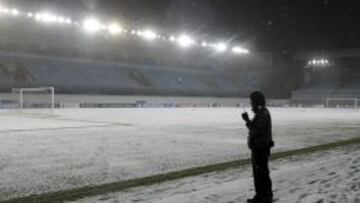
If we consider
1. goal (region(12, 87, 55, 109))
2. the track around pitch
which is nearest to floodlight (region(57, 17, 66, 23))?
goal (region(12, 87, 55, 109))

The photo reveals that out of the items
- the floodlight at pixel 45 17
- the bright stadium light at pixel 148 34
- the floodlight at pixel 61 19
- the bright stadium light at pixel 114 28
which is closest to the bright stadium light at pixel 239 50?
the bright stadium light at pixel 148 34

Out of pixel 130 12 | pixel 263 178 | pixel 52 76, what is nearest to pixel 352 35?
pixel 130 12

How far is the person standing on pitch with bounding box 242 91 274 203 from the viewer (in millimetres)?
6582

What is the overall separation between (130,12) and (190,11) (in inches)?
413

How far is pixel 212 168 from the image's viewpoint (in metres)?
9.91

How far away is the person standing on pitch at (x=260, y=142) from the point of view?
6.58m

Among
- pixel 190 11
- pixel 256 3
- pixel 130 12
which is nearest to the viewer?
pixel 256 3

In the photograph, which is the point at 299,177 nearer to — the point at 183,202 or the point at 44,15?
the point at 183,202

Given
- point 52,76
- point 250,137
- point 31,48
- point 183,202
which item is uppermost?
point 31,48

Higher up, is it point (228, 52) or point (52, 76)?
point (228, 52)

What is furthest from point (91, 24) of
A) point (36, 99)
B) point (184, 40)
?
point (184, 40)

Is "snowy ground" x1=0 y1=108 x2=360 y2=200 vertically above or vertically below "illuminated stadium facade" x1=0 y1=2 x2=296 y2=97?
below

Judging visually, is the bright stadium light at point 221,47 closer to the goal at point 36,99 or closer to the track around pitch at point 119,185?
the goal at point 36,99

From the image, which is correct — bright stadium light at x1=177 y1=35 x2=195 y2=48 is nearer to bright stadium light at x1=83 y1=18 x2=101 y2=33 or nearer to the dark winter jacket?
bright stadium light at x1=83 y1=18 x2=101 y2=33
